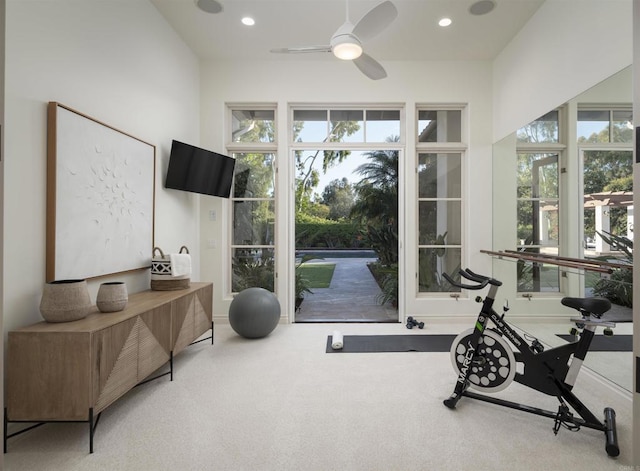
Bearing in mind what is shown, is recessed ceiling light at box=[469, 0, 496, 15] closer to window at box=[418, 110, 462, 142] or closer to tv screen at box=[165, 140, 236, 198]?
window at box=[418, 110, 462, 142]

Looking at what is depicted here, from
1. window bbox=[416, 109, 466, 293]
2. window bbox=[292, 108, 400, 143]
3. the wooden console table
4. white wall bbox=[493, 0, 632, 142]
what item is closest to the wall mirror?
white wall bbox=[493, 0, 632, 142]

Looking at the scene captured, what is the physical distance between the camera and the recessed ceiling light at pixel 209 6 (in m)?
3.34

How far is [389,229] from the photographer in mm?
5059

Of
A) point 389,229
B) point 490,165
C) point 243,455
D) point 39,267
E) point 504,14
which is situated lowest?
point 243,455

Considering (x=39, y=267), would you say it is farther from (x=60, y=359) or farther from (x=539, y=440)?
(x=539, y=440)

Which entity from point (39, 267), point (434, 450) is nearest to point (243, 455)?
point (434, 450)

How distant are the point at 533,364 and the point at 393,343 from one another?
1.67m

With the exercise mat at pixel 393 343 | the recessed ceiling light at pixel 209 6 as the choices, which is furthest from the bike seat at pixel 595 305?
the recessed ceiling light at pixel 209 6

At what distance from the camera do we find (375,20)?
2486mm

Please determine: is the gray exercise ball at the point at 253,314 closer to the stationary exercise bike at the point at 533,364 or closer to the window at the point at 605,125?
the stationary exercise bike at the point at 533,364

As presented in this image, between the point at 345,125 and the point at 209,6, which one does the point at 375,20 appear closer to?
the point at 209,6

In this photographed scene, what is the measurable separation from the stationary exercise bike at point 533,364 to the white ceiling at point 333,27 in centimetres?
283

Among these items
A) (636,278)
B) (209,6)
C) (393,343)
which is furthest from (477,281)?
(209,6)

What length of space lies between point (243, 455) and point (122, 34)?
343 centimetres
